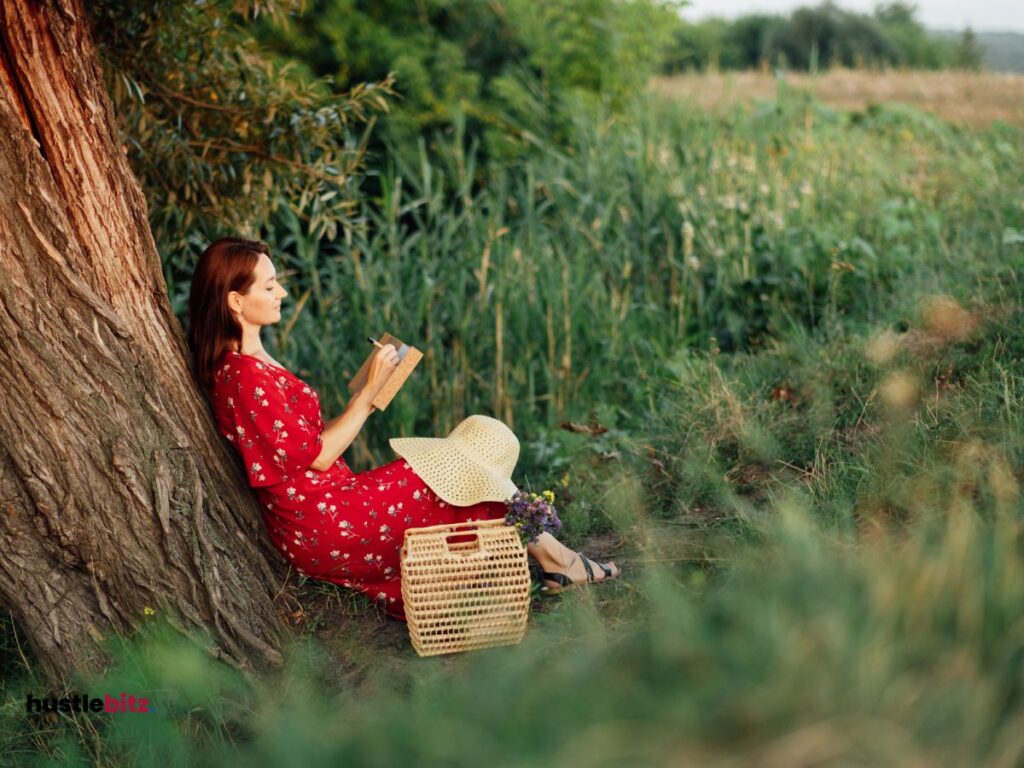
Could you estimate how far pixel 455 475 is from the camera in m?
3.58

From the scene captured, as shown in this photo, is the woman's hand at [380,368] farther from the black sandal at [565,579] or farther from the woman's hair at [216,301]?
the black sandal at [565,579]

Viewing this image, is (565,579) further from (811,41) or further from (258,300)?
(811,41)

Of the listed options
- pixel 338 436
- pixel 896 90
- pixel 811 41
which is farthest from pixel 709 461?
pixel 811 41

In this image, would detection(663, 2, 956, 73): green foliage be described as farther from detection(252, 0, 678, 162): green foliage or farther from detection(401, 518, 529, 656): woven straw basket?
detection(401, 518, 529, 656): woven straw basket

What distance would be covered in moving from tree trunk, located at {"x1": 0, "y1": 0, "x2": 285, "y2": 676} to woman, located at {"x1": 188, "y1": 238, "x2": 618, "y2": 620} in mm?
215

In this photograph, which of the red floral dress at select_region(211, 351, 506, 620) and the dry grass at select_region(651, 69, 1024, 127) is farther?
the dry grass at select_region(651, 69, 1024, 127)

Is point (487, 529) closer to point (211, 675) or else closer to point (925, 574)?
point (211, 675)

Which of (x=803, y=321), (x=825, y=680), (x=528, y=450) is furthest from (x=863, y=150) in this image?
(x=825, y=680)

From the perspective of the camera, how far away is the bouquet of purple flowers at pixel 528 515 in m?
3.44

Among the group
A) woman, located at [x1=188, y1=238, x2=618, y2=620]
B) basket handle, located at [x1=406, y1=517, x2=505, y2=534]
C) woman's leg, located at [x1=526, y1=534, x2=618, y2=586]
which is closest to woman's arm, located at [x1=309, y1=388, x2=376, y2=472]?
woman, located at [x1=188, y1=238, x2=618, y2=620]

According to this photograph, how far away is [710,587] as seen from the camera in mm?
2910

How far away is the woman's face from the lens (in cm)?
356

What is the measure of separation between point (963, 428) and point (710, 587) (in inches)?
45.4

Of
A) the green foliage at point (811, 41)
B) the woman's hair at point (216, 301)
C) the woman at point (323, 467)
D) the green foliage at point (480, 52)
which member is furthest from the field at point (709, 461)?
the green foliage at point (811, 41)
